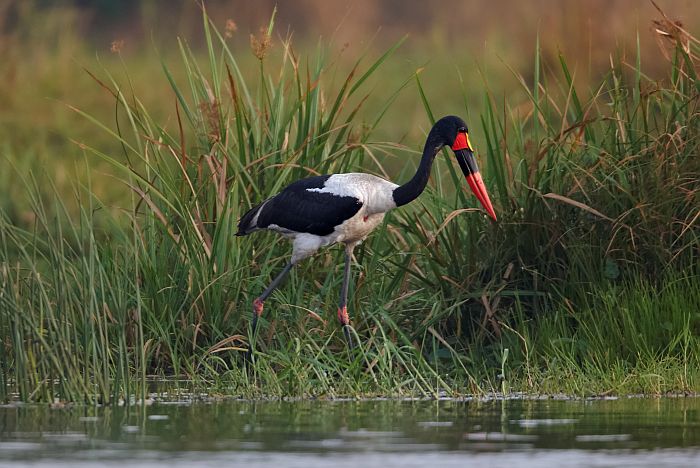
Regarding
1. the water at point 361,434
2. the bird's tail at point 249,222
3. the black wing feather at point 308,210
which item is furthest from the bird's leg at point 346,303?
the water at point 361,434

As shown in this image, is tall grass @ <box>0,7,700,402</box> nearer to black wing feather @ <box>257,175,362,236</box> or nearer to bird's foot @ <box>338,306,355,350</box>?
bird's foot @ <box>338,306,355,350</box>

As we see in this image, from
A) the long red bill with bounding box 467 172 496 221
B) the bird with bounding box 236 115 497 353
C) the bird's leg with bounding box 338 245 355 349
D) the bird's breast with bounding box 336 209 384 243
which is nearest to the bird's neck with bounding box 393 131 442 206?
the bird with bounding box 236 115 497 353

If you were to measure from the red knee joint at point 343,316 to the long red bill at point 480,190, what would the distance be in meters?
0.88

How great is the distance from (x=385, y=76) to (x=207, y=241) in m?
10.8

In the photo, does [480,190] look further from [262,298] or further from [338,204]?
[262,298]

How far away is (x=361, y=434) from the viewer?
6.43 meters

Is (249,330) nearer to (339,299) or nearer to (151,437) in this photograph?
(339,299)

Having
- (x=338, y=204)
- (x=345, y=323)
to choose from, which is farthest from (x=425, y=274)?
(x=345, y=323)

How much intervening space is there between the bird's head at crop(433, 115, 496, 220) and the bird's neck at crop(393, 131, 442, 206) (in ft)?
0.11

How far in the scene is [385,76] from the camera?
19.7 meters

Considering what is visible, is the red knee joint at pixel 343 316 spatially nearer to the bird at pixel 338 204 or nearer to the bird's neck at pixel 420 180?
the bird at pixel 338 204

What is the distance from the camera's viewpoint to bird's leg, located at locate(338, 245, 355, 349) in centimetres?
855

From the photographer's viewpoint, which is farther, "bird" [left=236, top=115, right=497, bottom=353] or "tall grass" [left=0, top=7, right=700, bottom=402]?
"bird" [left=236, top=115, right=497, bottom=353]

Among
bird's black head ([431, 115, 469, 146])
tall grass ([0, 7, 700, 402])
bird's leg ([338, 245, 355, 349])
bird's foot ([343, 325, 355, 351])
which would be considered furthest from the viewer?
bird's black head ([431, 115, 469, 146])
